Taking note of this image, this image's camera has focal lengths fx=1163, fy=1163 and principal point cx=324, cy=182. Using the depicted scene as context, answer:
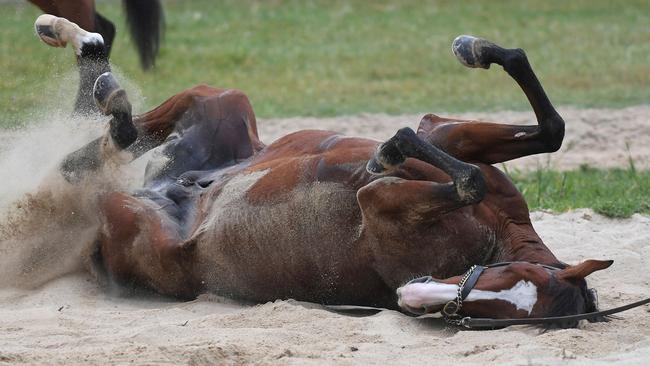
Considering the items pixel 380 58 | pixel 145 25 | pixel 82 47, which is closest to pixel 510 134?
pixel 82 47

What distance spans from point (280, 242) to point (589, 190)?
3.47m

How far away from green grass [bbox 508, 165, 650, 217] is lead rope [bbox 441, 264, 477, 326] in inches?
102

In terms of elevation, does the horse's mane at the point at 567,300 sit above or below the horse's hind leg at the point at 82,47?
below

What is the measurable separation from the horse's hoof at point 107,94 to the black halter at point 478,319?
2.07 meters

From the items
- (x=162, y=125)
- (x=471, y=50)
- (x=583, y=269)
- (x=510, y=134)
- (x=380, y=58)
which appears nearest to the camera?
(x=583, y=269)

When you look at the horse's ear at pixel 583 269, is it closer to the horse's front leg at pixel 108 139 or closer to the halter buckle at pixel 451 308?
the halter buckle at pixel 451 308

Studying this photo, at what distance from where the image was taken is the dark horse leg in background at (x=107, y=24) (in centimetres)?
625

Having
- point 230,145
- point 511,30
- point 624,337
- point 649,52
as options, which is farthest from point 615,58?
point 624,337

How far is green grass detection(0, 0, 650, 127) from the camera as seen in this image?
12.0m

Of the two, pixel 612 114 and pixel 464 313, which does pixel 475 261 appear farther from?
pixel 612 114

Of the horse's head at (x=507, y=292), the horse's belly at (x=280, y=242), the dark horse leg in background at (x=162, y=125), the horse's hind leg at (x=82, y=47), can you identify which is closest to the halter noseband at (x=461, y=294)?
the horse's head at (x=507, y=292)

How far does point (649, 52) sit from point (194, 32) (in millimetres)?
6171

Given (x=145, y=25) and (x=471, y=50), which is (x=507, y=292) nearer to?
(x=471, y=50)

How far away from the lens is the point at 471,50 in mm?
5242
